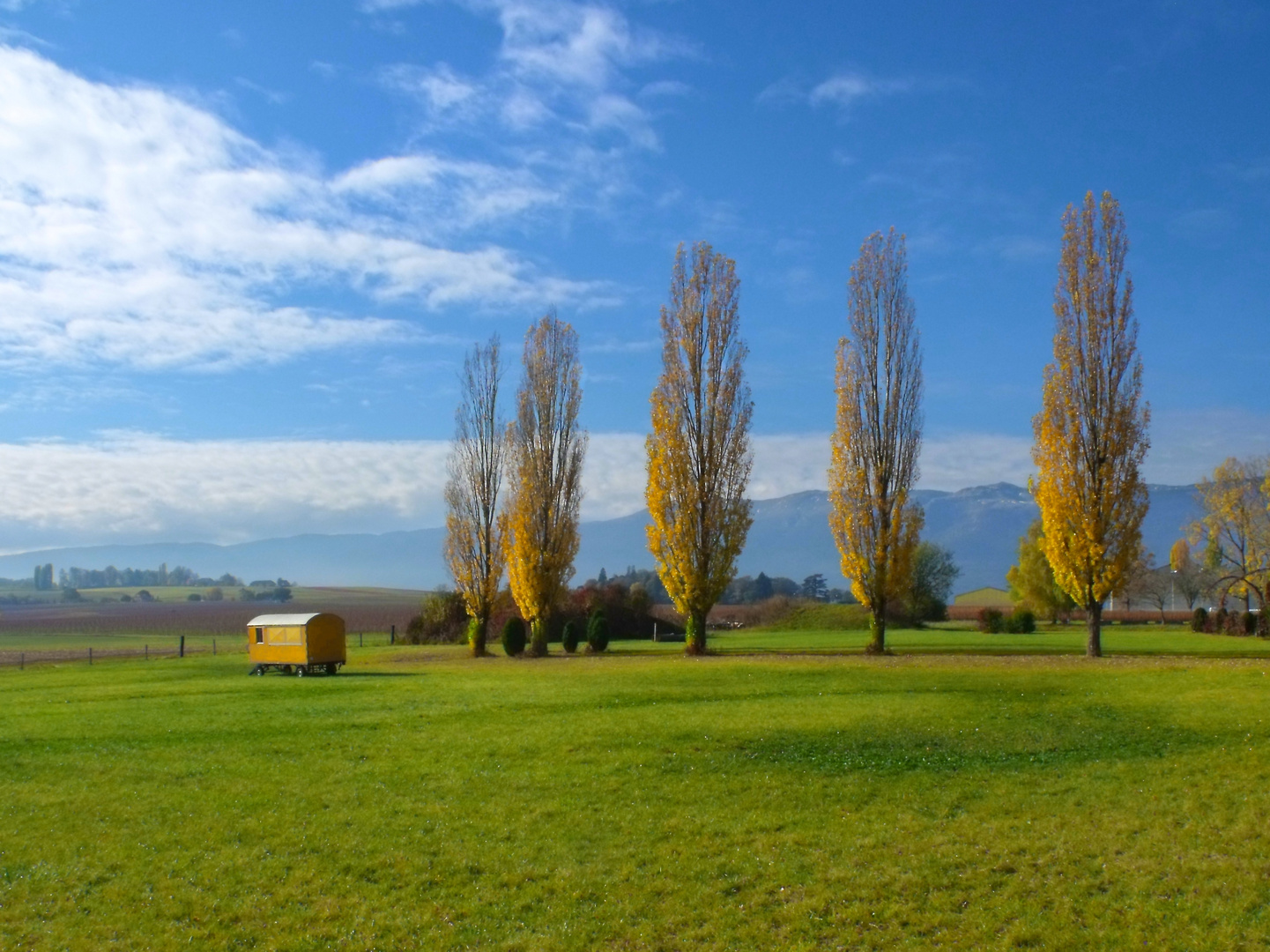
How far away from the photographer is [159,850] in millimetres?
Answer: 12078

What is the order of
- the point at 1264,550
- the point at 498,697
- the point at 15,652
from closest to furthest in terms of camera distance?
the point at 498,697, the point at 15,652, the point at 1264,550

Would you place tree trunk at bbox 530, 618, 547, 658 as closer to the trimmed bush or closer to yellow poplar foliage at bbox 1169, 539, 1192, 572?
the trimmed bush

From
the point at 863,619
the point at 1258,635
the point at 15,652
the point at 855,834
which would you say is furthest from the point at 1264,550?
the point at 15,652

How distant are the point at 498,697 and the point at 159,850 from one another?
1168 cm

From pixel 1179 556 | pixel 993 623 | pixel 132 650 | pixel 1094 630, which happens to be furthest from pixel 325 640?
pixel 1179 556

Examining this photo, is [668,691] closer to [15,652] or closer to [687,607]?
[687,607]

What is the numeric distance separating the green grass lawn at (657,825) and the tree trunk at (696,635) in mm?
17585

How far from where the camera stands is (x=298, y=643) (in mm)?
34906

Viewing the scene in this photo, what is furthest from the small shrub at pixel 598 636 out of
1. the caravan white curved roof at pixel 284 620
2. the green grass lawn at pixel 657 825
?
the green grass lawn at pixel 657 825

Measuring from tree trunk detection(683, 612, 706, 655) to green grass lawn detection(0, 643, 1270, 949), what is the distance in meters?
17.6

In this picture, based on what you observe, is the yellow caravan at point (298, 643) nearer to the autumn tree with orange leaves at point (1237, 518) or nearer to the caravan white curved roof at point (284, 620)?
the caravan white curved roof at point (284, 620)

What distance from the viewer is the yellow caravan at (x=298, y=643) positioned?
34812 mm

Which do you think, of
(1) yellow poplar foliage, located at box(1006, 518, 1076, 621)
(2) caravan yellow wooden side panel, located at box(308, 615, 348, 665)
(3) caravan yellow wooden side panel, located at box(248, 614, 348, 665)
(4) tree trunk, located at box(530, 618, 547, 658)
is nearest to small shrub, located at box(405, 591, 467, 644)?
(4) tree trunk, located at box(530, 618, 547, 658)

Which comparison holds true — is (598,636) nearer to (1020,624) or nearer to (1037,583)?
(1020,624)
